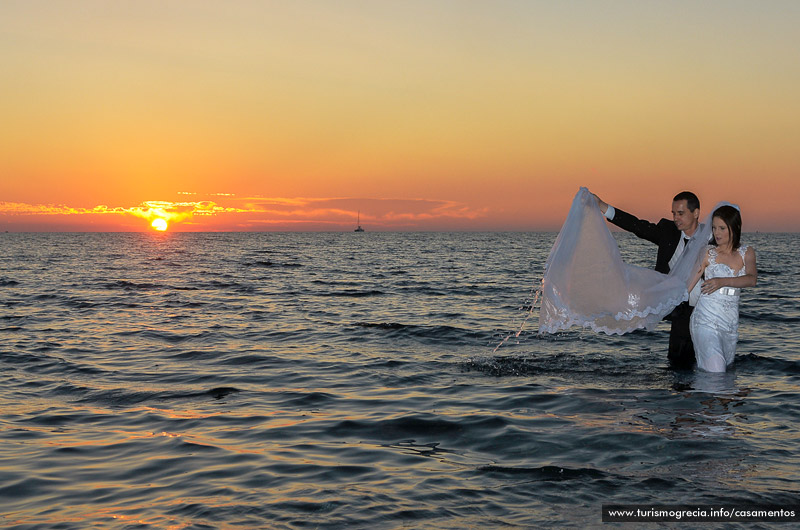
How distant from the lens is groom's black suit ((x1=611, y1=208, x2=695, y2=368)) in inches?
396

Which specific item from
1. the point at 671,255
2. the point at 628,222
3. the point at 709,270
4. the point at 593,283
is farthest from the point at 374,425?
the point at 671,255

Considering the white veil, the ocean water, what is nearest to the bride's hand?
the white veil

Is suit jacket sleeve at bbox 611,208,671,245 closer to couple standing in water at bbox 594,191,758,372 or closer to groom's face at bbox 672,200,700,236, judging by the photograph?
couple standing in water at bbox 594,191,758,372

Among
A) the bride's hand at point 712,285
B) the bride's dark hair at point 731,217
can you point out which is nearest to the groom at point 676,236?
the bride's hand at point 712,285

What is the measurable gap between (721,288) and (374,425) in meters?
5.20

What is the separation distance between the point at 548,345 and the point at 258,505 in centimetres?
1115

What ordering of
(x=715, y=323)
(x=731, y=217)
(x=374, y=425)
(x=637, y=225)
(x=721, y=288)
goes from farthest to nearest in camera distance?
(x=637, y=225) < (x=715, y=323) < (x=721, y=288) < (x=731, y=217) < (x=374, y=425)

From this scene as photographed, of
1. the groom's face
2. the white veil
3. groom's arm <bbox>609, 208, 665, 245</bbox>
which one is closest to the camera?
the groom's face

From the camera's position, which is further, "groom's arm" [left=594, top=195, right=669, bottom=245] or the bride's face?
"groom's arm" [left=594, top=195, right=669, bottom=245]

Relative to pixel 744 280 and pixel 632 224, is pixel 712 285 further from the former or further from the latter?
pixel 632 224

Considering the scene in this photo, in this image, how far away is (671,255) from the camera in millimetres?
10570

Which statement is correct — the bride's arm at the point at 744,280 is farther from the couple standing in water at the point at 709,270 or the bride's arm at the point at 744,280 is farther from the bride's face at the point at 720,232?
the bride's face at the point at 720,232

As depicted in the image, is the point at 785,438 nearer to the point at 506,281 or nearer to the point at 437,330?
the point at 437,330

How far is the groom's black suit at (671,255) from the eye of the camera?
10055 millimetres
